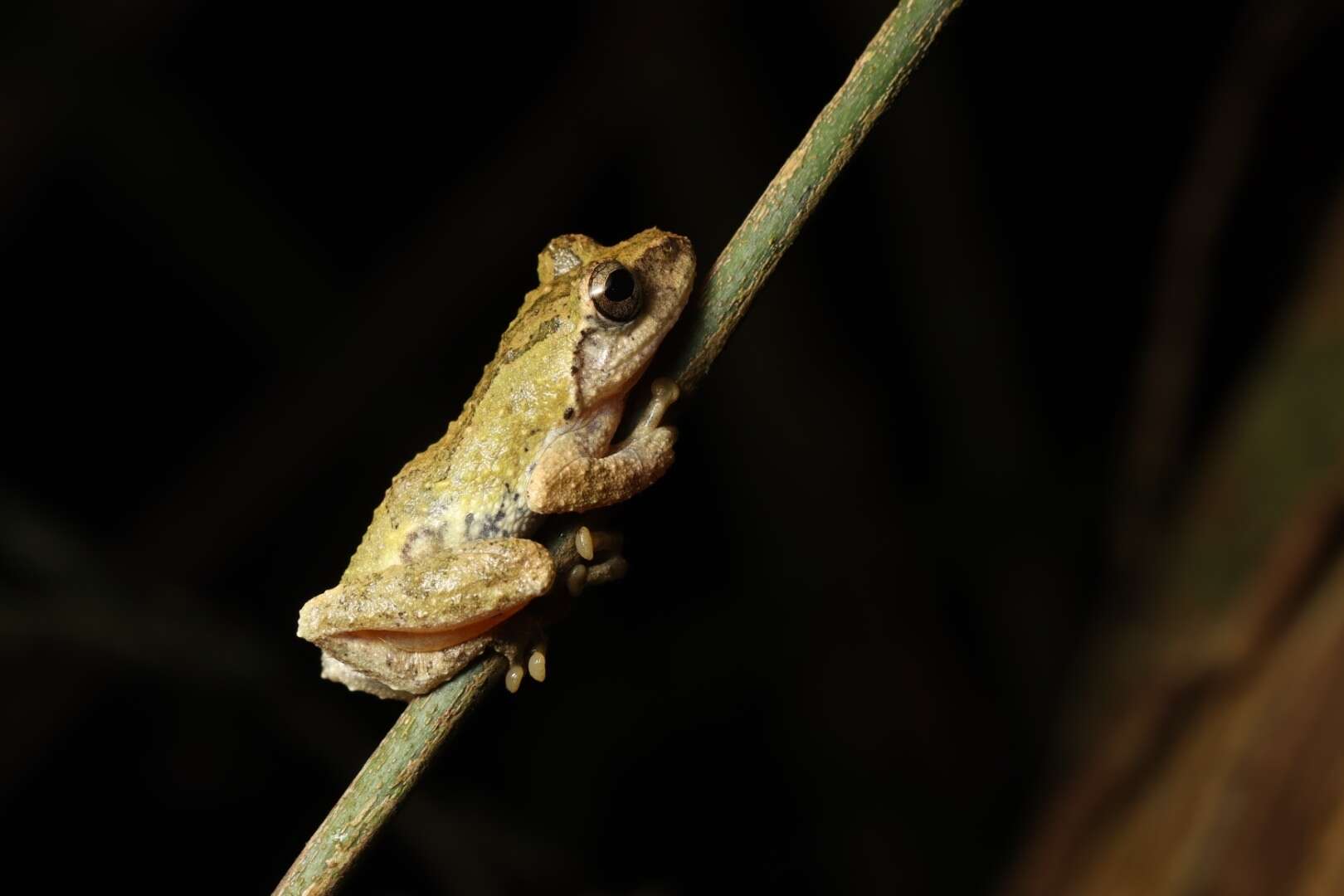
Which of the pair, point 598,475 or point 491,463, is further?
point 491,463

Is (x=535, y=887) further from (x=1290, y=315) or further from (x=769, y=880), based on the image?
(x=1290, y=315)

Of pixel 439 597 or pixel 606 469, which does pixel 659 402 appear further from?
pixel 439 597

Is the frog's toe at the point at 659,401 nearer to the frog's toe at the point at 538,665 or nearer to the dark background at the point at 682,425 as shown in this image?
the frog's toe at the point at 538,665

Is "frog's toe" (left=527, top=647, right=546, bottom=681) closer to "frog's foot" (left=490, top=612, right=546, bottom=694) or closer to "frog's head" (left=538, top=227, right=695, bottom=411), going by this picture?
"frog's foot" (left=490, top=612, right=546, bottom=694)

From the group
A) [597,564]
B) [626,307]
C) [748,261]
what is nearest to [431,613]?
[597,564]

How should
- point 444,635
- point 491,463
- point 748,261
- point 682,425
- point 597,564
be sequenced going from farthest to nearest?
point 682,425 < point 491,463 < point 597,564 < point 444,635 < point 748,261

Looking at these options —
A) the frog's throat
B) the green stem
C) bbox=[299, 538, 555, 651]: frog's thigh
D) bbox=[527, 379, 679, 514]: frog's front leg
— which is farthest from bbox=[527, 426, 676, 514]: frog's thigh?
the green stem
